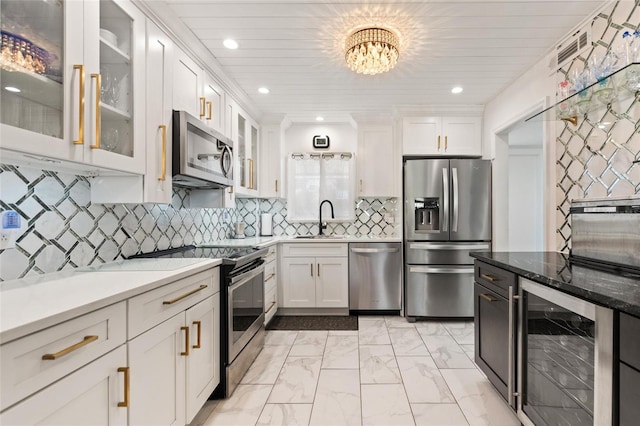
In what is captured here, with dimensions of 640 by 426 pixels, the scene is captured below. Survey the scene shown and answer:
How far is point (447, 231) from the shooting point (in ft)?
11.2

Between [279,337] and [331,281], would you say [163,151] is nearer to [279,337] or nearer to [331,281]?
A: [279,337]

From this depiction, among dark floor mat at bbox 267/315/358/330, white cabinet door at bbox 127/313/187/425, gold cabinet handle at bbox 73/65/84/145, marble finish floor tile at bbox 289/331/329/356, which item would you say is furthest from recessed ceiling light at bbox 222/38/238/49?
dark floor mat at bbox 267/315/358/330

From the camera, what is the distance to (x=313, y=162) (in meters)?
4.15

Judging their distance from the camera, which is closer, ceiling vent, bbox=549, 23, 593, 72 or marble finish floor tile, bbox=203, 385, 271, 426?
marble finish floor tile, bbox=203, 385, 271, 426

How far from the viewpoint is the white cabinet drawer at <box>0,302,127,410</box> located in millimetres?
744

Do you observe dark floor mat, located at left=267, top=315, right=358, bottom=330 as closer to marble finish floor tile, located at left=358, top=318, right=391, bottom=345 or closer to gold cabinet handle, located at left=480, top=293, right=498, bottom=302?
marble finish floor tile, located at left=358, top=318, right=391, bottom=345

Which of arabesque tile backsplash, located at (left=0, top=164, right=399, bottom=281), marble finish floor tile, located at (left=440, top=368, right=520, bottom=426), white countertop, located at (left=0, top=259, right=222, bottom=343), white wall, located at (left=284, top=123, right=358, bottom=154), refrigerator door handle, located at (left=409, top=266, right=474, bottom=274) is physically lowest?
marble finish floor tile, located at (left=440, top=368, right=520, bottom=426)

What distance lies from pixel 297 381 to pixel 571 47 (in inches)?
120

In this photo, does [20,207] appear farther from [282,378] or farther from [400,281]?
[400,281]

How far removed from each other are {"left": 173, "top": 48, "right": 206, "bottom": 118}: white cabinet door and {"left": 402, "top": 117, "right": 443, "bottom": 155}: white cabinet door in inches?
93.7

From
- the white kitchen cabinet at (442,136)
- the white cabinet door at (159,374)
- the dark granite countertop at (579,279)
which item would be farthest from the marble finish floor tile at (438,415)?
the white kitchen cabinet at (442,136)

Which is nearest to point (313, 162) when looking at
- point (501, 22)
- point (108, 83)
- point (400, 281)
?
point (400, 281)

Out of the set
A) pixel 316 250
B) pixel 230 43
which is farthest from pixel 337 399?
pixel 230 43

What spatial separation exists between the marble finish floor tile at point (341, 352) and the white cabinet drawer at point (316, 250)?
100 centimetres
